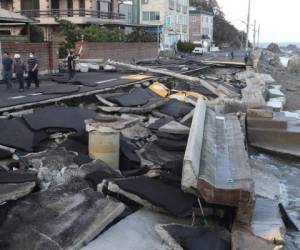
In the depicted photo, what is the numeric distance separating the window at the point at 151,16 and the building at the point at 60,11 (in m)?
24.1

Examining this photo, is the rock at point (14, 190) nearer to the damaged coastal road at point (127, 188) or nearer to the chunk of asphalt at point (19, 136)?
the damaged coastal road at point (127, 188)

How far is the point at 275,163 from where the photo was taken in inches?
683

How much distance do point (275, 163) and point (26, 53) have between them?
51.1 ft

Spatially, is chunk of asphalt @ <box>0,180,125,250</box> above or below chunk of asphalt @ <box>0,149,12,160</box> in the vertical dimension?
below

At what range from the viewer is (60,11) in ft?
183

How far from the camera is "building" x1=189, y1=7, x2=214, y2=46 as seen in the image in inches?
4493

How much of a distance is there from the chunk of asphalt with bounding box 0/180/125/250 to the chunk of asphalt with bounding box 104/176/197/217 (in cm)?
51

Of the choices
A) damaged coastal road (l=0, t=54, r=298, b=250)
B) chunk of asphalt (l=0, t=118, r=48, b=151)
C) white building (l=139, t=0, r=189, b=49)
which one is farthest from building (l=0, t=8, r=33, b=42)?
white building (l=139, t=0, r=189, b=49)

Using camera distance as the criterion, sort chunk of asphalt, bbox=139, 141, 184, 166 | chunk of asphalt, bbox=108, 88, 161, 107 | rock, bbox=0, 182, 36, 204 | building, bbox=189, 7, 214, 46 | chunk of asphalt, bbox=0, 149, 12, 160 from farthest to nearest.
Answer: building, bbox=189, 7, 214, 46
chunk of asphalt, bbox=108, 88, 161, 107
chunk of asphalt, bbox=139, 141, 184, 166
chunk of asphalt, bbox=0, 149, 12, 160
rock, bbox=0, 182, 36, 204

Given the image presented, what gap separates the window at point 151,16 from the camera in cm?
8306

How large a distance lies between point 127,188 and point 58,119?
20.0ft

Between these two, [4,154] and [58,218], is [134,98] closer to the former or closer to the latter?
[4,154]

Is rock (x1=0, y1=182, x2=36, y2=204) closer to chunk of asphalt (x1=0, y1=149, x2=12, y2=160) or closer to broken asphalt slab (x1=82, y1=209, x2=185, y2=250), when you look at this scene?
broken asphalt slab (x1=82, y1=209, x2=185, y2=250)

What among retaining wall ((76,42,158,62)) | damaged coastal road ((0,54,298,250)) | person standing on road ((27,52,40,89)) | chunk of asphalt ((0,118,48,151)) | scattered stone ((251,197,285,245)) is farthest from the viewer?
retaining wall ((76,42,158,62))
